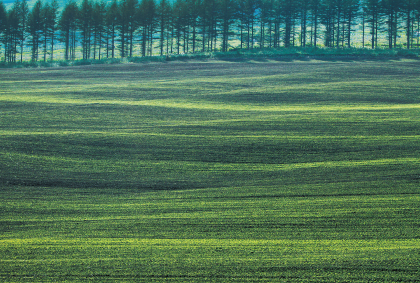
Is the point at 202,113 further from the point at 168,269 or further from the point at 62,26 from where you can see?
the point at 62,26

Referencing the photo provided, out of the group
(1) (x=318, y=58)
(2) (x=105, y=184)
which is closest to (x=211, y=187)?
(2) (x=105, y=184)

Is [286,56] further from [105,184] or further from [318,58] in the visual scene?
[105,184]

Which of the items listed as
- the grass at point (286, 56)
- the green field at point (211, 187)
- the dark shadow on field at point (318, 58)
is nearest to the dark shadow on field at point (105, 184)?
the green field at point (211, 187)

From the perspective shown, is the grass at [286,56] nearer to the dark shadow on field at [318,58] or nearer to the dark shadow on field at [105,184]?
the dark shadow on field at [318,58]

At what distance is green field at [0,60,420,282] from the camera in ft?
35.3

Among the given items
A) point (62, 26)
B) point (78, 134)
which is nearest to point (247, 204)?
point (78, 134)

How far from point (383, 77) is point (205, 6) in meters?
40.2

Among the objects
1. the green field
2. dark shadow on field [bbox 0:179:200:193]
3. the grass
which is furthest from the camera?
the grass

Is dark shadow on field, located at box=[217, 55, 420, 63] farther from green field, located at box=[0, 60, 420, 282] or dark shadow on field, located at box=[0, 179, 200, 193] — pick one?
dark shadow on field, located at box=[0, 179, 200, 193]

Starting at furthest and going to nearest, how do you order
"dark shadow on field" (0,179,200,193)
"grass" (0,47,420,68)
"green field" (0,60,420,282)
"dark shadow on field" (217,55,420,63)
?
1. "grass" (0,47,420,68)
2. "dark shadow on field" (217,55,420,63)
3. "dark shadow on field" (0,179,200,193)
4. "green field" (0,60,420,282)

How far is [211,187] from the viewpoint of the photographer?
56.0ft

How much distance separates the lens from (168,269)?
34.4ft

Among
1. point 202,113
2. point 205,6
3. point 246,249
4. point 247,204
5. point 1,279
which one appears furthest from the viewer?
point 205,6

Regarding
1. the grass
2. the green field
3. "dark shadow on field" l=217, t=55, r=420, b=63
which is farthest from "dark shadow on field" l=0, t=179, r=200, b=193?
the grass
